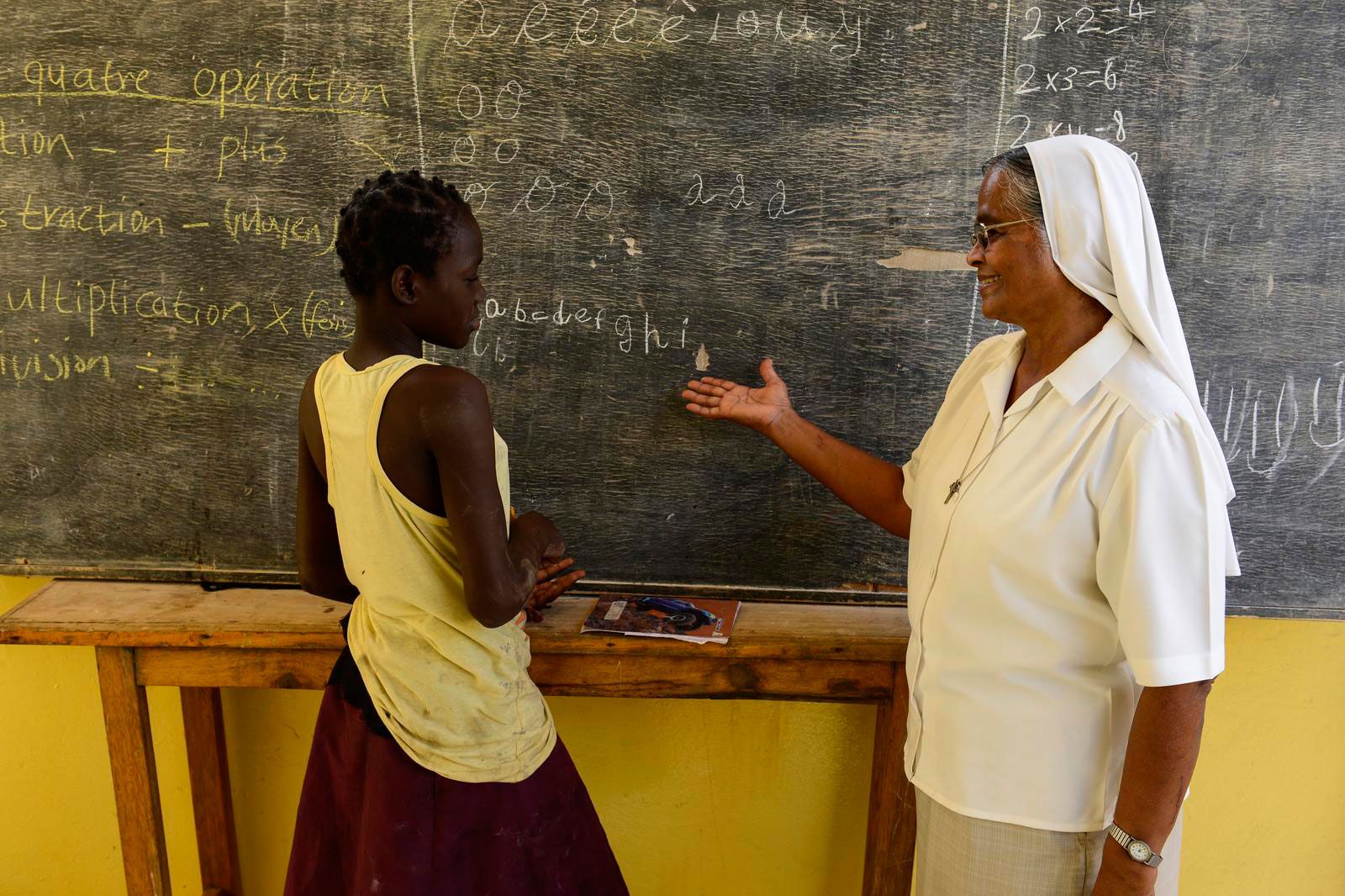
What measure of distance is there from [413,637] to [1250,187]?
1.85 metres

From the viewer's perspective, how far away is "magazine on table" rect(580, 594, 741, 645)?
195 centimetres

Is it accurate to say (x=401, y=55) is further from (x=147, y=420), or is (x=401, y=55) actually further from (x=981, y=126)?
(x=981, y=126)

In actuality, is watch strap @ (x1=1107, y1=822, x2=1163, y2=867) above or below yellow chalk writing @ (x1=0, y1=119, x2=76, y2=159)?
below

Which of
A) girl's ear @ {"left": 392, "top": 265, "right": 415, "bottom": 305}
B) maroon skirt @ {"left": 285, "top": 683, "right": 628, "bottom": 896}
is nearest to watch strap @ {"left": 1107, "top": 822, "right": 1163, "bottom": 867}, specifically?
maroon skirt @ {"left": 285, "top": 683, "right": 628, "bottom": 896}

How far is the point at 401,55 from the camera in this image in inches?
75.8

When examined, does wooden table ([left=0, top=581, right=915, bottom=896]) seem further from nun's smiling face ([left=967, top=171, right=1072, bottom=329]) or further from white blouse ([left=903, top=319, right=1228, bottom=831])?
nun's smiling face ([left=967, top=171, right=1072, bottom=329])

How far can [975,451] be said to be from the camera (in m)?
1.54

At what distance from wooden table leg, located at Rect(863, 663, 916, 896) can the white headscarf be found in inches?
34.9

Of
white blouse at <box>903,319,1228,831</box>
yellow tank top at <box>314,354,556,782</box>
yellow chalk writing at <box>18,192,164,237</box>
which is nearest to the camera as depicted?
white blouse at <box>903,319,1228,831</box>

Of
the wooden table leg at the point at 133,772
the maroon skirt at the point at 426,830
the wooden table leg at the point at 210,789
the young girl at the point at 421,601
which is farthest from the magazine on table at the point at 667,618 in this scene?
the wooden table leg at the point at 210,789

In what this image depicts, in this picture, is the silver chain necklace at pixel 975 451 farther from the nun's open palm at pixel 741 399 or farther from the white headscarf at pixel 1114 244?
the nun's open palm at pixel 741 399

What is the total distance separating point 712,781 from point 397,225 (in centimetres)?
172

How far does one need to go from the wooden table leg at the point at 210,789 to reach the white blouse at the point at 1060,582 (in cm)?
179

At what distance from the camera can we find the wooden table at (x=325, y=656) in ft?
6.37
